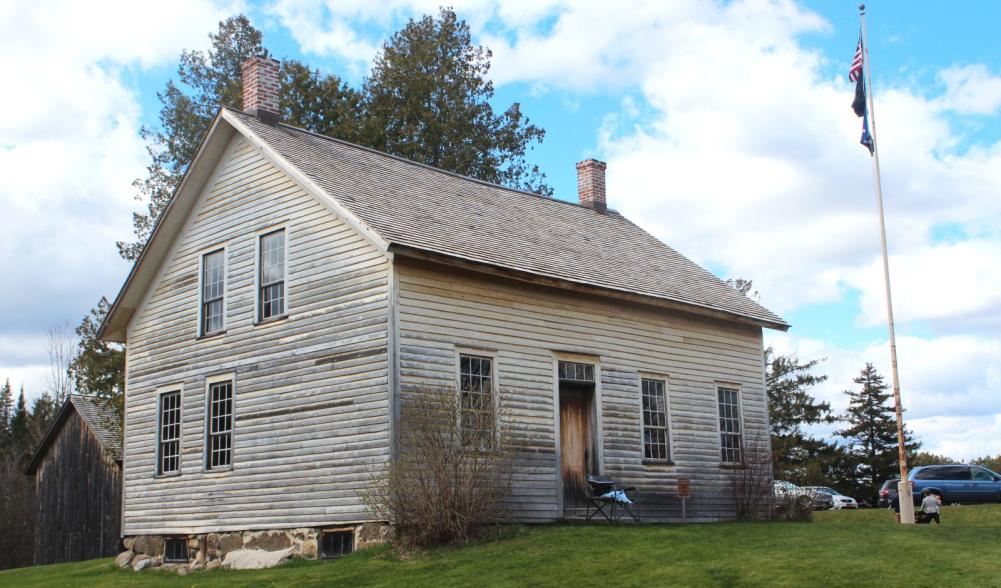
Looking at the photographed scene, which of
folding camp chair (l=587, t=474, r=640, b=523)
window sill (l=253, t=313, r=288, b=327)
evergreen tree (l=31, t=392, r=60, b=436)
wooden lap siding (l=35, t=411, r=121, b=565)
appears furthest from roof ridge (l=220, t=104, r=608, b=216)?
evergreen tree (l=31, t=392, r=60, b=436)

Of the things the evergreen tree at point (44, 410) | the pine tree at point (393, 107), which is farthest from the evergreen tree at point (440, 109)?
A: the evergreen tree at point (44, 410)

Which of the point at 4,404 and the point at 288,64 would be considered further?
the point at 4,404

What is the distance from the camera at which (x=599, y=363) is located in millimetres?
20312

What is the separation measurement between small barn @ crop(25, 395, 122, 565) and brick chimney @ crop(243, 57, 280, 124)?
→ 1390cm

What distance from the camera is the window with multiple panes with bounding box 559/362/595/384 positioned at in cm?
1962

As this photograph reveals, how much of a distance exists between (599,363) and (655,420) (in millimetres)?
2031

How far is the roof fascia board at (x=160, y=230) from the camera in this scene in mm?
20938

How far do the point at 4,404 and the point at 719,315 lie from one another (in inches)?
2622

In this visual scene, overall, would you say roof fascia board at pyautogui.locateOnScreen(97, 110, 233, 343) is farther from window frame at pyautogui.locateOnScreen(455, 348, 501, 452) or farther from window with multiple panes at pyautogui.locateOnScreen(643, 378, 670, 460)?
window with multiple panes at pyautogui.locateOnScreen(643, 378, 670, 460)

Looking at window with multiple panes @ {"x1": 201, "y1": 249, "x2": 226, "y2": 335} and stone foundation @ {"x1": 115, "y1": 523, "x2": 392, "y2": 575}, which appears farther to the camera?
window with multiple panes @ {"x1": 201, "y1": 249, "x2": 226, "y2": 335}

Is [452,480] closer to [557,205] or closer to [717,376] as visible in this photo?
[717,376]

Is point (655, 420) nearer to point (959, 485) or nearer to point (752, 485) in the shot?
point (752, 485)

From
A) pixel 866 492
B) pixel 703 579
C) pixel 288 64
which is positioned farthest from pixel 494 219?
pixel 866 492

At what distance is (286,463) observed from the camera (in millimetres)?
18281
